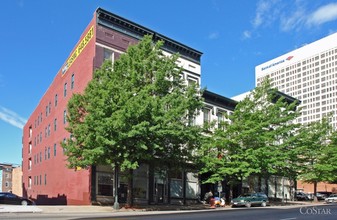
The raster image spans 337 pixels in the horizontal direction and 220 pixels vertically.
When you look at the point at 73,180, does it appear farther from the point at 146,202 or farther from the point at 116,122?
the point at 116,122

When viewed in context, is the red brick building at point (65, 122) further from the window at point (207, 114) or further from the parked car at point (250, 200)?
the parked car at point (250, 200)

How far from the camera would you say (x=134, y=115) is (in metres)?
25.5

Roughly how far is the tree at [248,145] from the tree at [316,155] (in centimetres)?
532

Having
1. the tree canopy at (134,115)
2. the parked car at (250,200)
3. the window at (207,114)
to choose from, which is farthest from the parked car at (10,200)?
the window at (207,114)

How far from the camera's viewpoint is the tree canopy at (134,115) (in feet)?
84.3

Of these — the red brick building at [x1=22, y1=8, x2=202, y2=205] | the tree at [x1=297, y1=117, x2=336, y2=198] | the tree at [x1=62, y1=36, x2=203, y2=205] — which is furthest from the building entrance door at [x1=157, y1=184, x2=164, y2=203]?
the tree at [x1=297, y1=117, x2=336, y2=198]

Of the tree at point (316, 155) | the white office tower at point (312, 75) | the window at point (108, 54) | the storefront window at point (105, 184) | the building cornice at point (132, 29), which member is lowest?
the storefront window at point (105, 184)

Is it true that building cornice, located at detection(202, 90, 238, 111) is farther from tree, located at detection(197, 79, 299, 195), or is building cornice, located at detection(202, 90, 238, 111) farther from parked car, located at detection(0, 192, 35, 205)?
parked car, located at detection(0, 192, 35, 205)

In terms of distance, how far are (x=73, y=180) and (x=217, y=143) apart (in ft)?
47.9

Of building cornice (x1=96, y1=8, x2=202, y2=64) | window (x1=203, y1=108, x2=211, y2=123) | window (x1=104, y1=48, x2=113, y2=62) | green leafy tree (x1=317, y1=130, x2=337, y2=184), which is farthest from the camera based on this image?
green leafy tree (x1=317, y1=130, x2=337, y2=184)

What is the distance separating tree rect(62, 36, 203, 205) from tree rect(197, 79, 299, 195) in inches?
285

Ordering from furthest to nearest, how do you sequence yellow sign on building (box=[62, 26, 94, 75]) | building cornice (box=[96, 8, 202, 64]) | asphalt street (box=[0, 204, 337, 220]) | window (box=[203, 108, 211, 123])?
window (box=[203, 108, 211, 123])
yellow sign on building (box=[62, 26, 94, 75])
building cornice (box=[96, 8, 202, 64])
asphalt street (box=[0, 204, 337, 220])

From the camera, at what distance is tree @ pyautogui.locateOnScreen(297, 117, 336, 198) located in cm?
4522

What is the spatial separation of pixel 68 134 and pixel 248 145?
18750 mm
